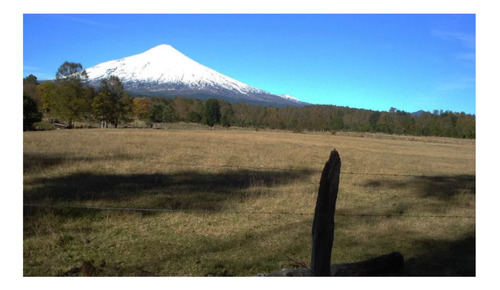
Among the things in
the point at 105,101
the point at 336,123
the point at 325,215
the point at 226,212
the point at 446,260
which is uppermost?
the point at 105,101

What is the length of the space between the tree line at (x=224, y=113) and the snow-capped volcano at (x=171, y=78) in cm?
35

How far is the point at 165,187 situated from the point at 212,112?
2798 millimetres

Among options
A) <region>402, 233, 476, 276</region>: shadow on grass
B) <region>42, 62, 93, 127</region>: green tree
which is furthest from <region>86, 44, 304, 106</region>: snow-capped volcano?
<region>402, 233, 476, 276</region>: shadow on grass

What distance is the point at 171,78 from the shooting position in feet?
20.8

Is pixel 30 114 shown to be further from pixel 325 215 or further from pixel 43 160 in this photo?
pixel 325 215

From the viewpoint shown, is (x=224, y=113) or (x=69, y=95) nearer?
(x=69, y=95)

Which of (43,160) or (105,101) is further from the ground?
(105,101)

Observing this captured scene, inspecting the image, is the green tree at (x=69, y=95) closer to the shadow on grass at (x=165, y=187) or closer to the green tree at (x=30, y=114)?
the green tree at (x=30, y=114)

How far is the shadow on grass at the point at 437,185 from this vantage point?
164 inches

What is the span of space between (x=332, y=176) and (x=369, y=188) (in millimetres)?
3950

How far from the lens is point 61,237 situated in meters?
4.18

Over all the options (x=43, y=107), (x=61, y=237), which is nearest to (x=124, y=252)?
(x=61, y=237)

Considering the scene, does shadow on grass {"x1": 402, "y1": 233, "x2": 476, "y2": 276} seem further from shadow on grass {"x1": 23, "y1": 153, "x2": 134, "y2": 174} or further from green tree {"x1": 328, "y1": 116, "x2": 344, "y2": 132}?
shadow on grass {"x1": 23, "y1": 153, "x2": 134, "y2": 174}

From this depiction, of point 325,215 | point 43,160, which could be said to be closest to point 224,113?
point 325,215
